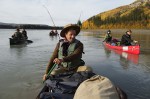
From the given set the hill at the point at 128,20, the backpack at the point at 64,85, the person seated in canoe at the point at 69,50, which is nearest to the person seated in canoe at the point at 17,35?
the person seated in canoe at the point at 69,50

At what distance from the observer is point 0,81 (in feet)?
28.9

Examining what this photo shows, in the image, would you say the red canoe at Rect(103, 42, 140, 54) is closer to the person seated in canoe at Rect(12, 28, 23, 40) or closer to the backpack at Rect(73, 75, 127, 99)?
the person seated in canoe at Rect(12, 28, 23, 40)

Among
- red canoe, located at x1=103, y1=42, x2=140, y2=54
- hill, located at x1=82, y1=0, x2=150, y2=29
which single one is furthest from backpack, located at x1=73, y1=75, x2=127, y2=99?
hill, located at x1=82, y1=0, x2=150, y2=29

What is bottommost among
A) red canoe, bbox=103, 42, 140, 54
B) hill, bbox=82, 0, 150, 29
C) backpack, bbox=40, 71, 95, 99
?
red canoe, bbox=103, 42, 140, 54

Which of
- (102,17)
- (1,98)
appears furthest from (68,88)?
(102,17)

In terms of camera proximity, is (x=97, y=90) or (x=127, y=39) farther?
(x=127, y=39)

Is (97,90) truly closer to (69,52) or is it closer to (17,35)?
(69,52)

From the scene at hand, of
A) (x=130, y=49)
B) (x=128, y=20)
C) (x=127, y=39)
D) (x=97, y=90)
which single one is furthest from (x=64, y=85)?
(x=128, y=20)

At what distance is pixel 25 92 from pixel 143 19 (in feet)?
222

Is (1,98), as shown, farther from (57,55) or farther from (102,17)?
(102,17)

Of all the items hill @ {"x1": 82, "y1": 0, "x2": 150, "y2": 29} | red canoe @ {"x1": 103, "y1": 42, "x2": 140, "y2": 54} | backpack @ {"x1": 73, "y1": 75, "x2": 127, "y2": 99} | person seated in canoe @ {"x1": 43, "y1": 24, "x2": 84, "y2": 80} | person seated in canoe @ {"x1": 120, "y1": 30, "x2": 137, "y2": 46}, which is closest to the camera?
backpack @ {"x1": 73, "y1": 75, "x2": 127, "y2": 99}

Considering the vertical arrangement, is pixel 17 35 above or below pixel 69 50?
below

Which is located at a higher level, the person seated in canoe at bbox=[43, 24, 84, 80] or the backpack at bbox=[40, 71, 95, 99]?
the person seated in canoe at bbox=[43, 24, 84, 80]

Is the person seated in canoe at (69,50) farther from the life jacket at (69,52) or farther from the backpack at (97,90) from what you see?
the backpack at (97,90)
